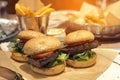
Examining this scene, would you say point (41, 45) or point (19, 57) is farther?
point (19, 57)

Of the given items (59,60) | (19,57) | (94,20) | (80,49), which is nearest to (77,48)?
(80,49)

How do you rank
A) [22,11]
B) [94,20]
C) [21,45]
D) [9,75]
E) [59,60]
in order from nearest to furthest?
1. [9,75]
2. [59,60]
3. [21,45]
4. [22,11]
5. [94,20]

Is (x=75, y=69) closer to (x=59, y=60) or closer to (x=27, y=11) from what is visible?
(x=59, y=60)

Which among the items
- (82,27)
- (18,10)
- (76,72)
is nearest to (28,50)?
(76,72)

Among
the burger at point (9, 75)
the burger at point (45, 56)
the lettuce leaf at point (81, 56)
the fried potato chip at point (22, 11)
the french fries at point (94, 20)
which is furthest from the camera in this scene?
the french fries at point (94, 20)

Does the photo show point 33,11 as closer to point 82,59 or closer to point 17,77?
point 82,59

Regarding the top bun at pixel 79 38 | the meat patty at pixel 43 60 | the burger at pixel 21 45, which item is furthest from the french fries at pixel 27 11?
the meat patty at pixel 43 60

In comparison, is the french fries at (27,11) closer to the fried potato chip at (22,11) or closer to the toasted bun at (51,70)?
the fried potato chip at (22,11)
